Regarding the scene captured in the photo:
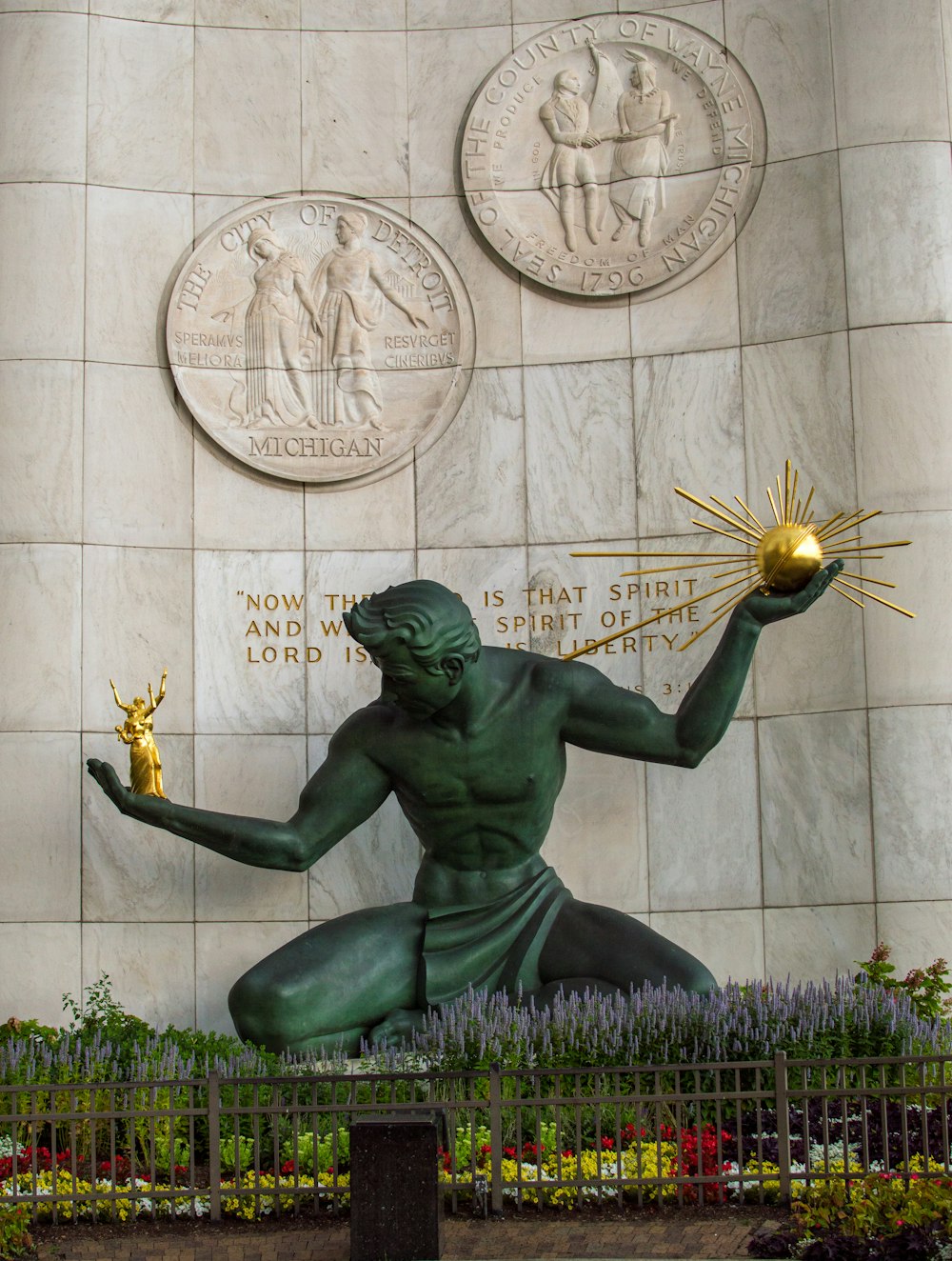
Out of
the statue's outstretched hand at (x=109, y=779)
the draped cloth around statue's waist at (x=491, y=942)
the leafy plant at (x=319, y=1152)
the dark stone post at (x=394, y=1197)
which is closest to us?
the dark stone post at (x=394, y=1197)

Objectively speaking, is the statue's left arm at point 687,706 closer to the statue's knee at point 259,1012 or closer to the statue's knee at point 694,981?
the statue's knee at point 694,981

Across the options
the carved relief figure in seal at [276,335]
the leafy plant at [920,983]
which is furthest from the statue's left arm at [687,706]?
the carved relief figure in seal at [276,335]

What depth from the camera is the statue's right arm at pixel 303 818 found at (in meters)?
10.1

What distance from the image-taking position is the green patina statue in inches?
384

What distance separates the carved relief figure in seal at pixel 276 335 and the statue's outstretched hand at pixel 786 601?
399 centimetres

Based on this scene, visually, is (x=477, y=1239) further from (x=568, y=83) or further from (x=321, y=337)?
(x=568, y=83)

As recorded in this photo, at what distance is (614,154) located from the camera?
12.6 meters

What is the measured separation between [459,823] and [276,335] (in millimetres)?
3905

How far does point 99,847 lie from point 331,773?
218 centimetres

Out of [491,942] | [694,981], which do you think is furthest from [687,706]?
[491,942]

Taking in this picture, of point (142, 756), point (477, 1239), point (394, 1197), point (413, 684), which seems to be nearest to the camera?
point (394, 1197)

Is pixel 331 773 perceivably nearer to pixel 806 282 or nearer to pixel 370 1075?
pixel 370 1075

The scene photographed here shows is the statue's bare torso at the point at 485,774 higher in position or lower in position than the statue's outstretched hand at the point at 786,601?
lower

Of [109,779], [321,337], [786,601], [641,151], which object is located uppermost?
[641,151]
